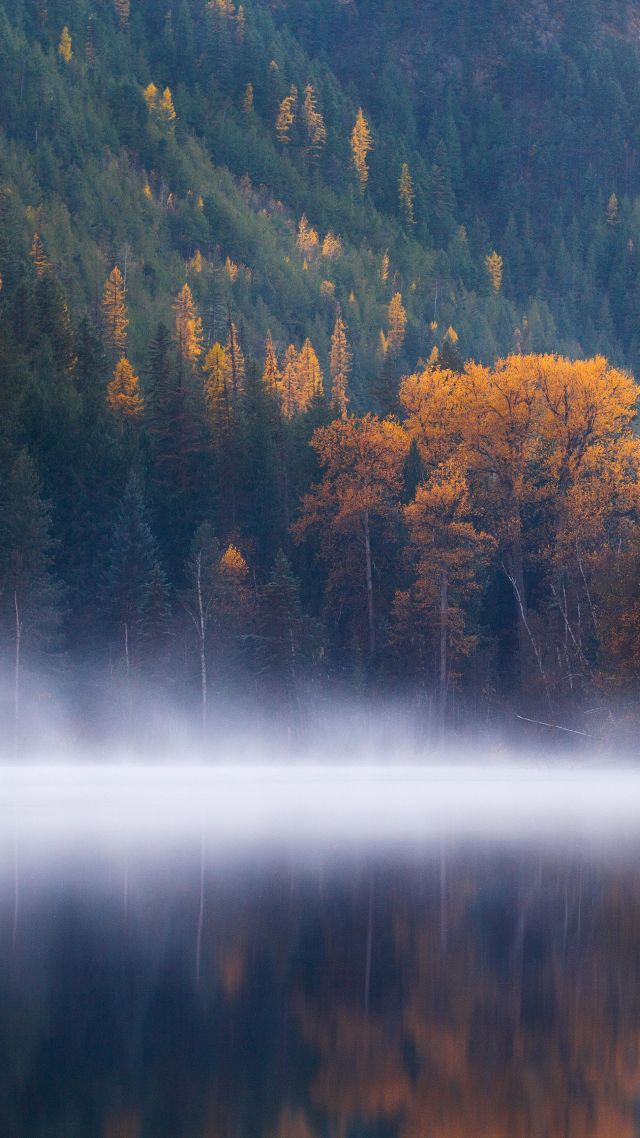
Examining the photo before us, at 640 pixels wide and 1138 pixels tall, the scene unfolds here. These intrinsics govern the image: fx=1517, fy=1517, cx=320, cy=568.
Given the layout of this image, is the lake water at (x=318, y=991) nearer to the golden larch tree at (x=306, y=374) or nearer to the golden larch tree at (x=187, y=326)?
the golden larch tree at (x=187, y=326)

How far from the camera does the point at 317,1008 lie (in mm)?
17266

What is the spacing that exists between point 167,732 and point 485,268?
470 ft

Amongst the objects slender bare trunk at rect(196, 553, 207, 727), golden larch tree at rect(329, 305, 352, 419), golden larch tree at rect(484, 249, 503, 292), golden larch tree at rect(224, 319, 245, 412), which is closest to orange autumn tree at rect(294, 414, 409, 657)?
slender bare trunk at rect(196, 553, 207, 727)

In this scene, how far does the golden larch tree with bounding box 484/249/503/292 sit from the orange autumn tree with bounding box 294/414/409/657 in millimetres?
127397

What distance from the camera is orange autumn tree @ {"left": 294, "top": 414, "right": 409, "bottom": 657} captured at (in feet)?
200

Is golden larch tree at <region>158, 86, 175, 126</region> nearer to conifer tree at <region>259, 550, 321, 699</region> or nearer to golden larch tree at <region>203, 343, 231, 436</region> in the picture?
golden larch tree at <region>203, 343, 231, 436</region>

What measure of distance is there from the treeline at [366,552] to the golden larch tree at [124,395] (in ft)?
32.8

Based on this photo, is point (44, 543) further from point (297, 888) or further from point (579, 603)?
point (297, 888)

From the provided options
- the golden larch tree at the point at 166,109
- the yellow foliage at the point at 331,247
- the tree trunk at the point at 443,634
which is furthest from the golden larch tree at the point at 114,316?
the tree trunk at the point at 443,634

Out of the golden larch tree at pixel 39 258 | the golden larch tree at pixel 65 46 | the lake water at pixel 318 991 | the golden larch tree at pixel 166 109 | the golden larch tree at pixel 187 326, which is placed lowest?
the lake water at pixel 318 991

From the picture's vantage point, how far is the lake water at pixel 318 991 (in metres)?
14.0

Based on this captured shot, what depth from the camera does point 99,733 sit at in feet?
184

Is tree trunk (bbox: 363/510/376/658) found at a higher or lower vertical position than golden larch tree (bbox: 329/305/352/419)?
lower

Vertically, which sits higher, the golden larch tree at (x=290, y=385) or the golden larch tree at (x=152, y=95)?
the golden larch tree at (x=152, y=95)
